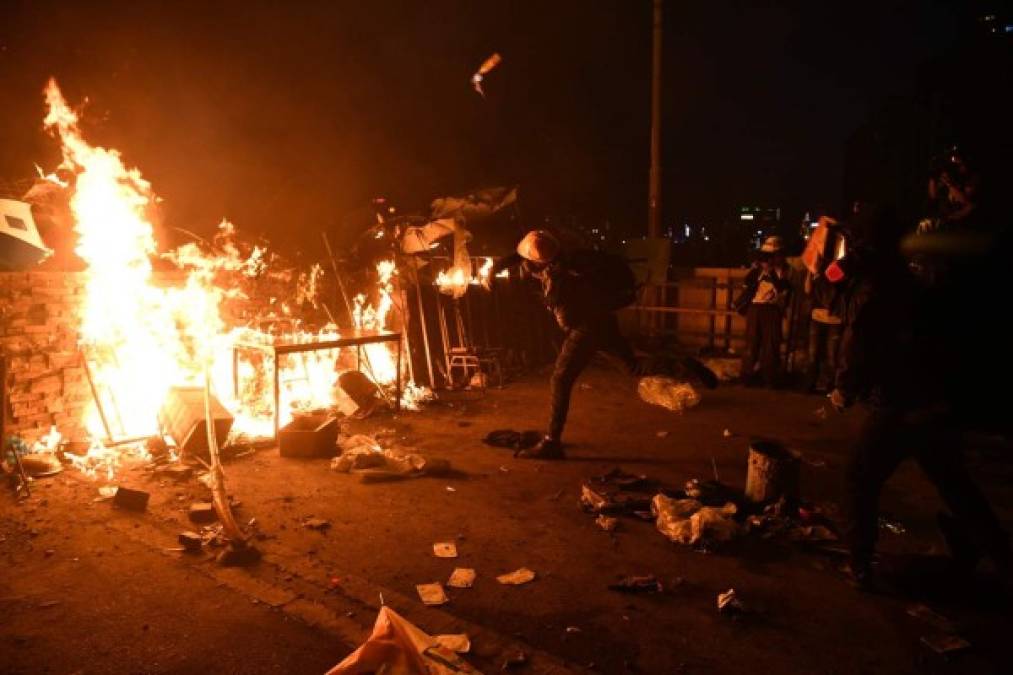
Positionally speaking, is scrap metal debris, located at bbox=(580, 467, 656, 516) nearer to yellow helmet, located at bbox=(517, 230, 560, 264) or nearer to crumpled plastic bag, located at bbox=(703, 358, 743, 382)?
yellow helmet, located at bbox=(517, 230, 560, 264)

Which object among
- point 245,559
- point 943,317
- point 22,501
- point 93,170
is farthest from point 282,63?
point 943,317

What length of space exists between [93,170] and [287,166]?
8200mm

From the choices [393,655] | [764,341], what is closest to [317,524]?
[393,655]

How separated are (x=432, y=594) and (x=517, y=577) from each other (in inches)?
24.9

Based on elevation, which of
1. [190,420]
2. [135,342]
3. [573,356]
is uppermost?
[135,342]

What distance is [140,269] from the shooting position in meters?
7.71

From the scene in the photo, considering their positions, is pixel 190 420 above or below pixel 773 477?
above

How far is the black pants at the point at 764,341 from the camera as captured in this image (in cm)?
1110

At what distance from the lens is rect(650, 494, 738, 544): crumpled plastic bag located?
4844 mm

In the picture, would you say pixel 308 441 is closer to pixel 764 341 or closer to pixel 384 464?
pixel 384 464

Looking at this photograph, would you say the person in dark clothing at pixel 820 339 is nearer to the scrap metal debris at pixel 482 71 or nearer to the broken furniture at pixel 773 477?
the broken furniture at pixel 773 477

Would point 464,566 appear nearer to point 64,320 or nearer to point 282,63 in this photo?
point 64,320

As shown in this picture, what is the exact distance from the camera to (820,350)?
11680 mm

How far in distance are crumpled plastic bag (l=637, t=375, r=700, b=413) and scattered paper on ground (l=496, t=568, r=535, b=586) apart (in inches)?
218
